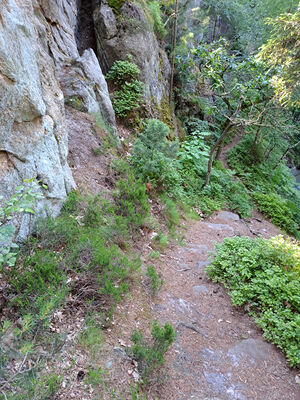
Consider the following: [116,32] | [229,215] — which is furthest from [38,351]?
[116,32]

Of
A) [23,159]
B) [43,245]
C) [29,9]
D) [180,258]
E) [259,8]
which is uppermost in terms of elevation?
[259,8]

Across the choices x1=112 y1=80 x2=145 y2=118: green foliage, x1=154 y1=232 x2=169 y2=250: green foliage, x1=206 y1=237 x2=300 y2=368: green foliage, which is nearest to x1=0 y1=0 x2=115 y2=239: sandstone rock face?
x1=154 y1=232 x2=169 y2=250: green foliage

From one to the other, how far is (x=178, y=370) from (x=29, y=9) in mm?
5832

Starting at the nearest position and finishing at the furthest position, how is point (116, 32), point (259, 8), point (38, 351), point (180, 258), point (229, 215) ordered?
point (38, 351)
point (180, 258)
point (229, 215)
point (116, 32)
point (259, 8)

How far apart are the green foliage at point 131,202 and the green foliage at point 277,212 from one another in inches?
284

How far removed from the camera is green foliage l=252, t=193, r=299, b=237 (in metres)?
10.3

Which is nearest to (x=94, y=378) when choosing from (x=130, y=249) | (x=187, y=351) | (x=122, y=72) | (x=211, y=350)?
(x=187, y=351)

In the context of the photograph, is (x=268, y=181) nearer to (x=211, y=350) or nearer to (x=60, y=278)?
(x=211, y=350)

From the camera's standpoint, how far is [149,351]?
2.80 meters

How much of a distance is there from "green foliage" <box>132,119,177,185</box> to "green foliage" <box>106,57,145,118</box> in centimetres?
278

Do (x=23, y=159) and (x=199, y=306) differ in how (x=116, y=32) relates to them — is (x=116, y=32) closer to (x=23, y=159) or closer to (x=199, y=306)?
(x=23, y=159)

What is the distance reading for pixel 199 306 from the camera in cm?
427

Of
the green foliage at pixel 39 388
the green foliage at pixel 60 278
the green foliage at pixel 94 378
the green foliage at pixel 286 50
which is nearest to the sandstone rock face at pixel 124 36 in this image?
the green foliage at pixel 286 50

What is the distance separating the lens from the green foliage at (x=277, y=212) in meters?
10.3
